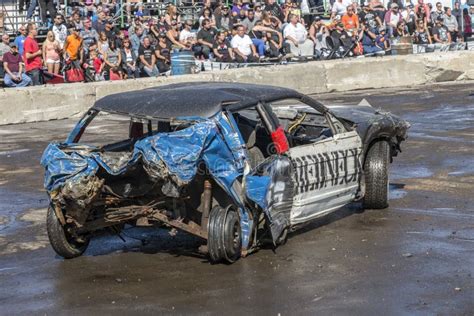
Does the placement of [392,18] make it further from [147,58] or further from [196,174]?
[196,174]

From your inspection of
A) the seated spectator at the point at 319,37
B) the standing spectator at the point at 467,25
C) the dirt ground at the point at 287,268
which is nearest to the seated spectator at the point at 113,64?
the seated spectator at the point at 319,37

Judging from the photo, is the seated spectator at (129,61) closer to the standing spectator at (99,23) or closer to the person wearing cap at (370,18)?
the standing spectator at (99,23)

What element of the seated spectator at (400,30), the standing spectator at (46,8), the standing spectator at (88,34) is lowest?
the seated spectator at (400,30)

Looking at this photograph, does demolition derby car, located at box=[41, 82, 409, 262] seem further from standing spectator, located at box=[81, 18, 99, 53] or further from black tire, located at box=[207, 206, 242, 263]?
standing spectator, located at box=[81, 18, 99, 53]

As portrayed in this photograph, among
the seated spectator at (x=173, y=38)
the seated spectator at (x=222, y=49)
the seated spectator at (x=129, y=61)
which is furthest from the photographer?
the seated spectator at (x=222, y=49)

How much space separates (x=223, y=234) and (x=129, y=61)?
16.4 metres

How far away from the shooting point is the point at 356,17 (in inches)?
1155

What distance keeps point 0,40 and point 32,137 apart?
9072 mm

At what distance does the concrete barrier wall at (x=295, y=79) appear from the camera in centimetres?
1988

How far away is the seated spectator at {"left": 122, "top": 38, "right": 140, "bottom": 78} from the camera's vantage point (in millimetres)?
24031

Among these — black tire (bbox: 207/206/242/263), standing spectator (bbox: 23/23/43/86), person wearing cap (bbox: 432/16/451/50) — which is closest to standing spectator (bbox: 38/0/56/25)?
standing spectator (bbox: 23/23/43/86)

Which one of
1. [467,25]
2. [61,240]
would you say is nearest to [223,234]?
[61,240]

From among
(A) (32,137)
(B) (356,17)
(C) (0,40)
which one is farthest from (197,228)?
(B) (356,17)

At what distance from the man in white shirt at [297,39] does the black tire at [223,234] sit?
A: 18.6 metres
